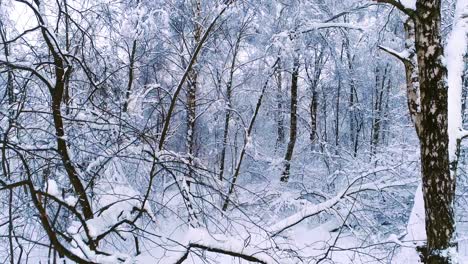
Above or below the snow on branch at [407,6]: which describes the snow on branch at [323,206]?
below

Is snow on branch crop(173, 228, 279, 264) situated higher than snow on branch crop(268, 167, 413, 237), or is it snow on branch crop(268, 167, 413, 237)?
snow on branch crop(268, 167, 413, 237)

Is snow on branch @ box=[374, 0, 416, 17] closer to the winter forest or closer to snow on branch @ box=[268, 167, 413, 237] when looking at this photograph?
the winter forest

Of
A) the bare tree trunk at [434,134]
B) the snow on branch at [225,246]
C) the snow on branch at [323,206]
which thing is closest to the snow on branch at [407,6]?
the bare tree trunk at [434,134]

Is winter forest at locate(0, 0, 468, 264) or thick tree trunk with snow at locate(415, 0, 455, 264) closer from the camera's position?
winter forest at locate(0, 0, 468, 264)

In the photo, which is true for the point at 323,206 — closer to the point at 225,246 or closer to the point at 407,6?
the point at 407,6

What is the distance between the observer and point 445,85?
3.85m

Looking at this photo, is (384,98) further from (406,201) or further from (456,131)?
(456,131)

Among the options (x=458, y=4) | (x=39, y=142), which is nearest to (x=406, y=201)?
(x=458, y=4)

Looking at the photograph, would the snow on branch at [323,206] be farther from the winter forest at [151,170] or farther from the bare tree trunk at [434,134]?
the bare tree trunk at [434,134]

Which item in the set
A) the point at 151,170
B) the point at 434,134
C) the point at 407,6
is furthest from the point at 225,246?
the point at 407,6

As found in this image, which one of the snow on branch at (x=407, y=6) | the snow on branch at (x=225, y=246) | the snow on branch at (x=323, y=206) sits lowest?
the snow on branch at (x=225, y=246)

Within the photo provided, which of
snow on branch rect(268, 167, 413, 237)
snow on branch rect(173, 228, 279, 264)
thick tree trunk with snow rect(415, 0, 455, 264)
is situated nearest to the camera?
snow on branch rect(173, 228, 279, 264)

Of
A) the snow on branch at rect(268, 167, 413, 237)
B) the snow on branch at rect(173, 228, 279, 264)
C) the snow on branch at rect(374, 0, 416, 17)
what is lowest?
the snow on branch at rect(173, 228, 279, 264)

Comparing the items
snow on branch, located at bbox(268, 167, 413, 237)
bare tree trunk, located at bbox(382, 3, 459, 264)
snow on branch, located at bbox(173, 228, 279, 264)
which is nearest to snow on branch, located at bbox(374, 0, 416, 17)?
bare tree trunk, located at bbox(382, 3, 459, 264)
